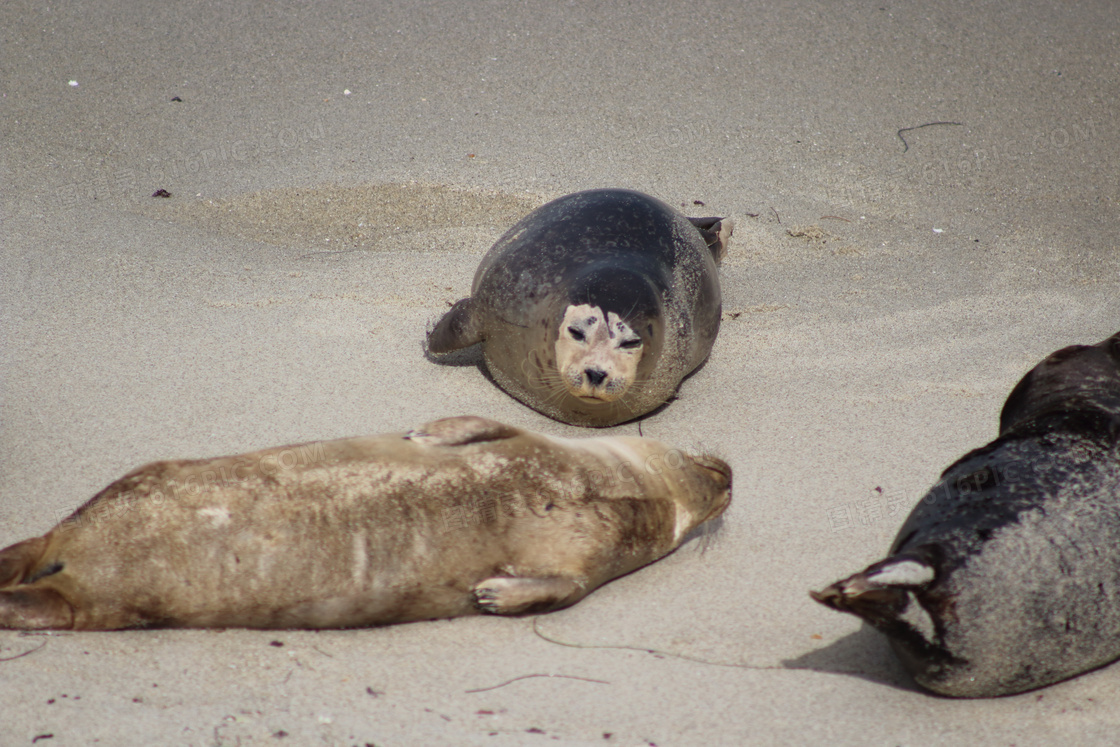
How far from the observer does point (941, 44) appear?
7391mm

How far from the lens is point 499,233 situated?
570 centimetres

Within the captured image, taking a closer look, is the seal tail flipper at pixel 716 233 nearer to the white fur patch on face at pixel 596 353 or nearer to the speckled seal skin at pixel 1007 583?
the white fur patch on face at pixel 596 353

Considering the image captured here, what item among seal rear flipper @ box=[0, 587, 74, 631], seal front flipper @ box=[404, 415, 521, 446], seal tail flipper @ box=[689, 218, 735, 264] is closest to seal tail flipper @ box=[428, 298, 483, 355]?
seal front flipper @ box=[404, 415, 521, 446]

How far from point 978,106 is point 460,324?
442 cm

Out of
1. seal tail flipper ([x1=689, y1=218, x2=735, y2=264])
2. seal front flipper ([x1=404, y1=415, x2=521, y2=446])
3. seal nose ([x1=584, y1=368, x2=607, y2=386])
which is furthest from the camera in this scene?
seal tail flipper ([x1=689, y1=218, x2=735, y2=264])

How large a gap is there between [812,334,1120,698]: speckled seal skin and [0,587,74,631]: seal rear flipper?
1.90m

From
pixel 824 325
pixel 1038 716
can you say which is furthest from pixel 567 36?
pixel 1038 716

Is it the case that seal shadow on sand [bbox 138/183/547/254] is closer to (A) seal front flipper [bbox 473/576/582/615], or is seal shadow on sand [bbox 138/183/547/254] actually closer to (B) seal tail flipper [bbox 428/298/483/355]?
(B) seal tail flipper [bbox 428/298/483/355]

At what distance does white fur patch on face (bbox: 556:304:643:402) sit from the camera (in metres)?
3.93

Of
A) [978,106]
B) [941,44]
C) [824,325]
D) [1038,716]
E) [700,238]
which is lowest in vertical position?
[1038,716]

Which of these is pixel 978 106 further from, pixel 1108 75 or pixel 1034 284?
pixel 1034 284

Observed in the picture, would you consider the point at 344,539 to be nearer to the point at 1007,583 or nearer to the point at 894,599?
the point at 894,599

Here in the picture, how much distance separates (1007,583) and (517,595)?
128cm

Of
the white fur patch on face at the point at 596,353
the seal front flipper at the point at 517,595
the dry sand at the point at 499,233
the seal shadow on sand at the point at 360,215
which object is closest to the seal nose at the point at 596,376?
the white fur patch on face at the point at 596,353
